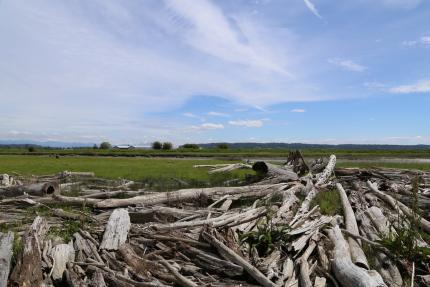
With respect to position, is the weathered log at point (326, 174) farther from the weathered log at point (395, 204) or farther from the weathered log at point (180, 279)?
the weathered log at point (180, 279)

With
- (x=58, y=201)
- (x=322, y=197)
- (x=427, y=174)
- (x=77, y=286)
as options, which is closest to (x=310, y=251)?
(x=77, y=286)

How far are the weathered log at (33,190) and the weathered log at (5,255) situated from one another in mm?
6541

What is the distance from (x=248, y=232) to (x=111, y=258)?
311 centimetres

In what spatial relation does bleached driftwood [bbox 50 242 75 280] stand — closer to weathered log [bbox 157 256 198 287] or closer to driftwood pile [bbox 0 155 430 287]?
driftwood pile [bbox 0 155 430 287]

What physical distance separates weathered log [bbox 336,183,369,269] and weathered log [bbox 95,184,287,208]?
2.92 meters

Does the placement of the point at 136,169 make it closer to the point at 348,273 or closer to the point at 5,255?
the point at 5,255

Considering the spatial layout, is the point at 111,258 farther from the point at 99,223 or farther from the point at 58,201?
the point at 58,201

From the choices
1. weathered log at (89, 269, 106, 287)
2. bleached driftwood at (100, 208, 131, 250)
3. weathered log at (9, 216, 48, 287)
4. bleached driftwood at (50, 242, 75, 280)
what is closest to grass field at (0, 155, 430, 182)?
bleached driftwood at (100, 208, 131, 250)

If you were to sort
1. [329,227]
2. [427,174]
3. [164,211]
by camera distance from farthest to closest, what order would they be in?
1. [427,174]
2. [164,211]
3. [329,227]

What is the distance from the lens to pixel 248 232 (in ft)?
31.0

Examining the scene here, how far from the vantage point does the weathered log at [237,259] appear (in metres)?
7.29

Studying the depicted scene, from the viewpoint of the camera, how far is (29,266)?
24.0 ft

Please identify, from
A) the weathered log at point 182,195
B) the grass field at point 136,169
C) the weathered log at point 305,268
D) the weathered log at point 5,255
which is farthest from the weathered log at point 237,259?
the grass field at point 136,169

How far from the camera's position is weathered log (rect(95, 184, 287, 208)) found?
42.9 ft
